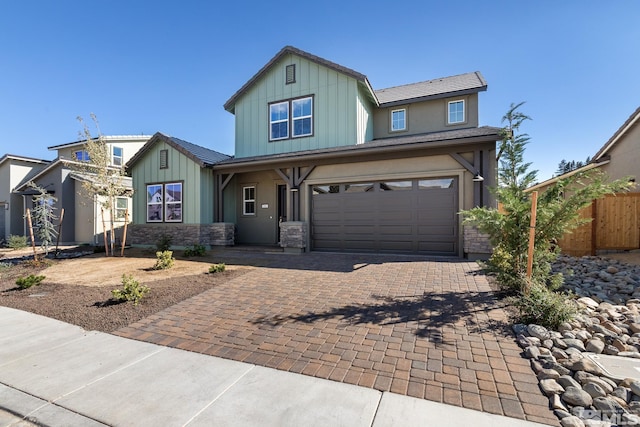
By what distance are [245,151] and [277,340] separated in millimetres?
11048

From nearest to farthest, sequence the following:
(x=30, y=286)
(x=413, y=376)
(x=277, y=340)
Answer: (x=413, y=376)
(x=277, y=340)
(x=30, y=286)

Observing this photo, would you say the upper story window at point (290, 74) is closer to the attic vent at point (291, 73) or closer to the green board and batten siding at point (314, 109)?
the attic vent at point (291, 73)

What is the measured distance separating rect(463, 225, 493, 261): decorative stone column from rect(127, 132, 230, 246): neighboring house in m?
10.1

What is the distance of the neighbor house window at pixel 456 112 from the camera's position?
12.8 meters

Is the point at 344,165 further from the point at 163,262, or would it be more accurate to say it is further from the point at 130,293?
the point at 130,293

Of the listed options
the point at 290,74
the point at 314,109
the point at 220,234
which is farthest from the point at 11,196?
the point at 314,109

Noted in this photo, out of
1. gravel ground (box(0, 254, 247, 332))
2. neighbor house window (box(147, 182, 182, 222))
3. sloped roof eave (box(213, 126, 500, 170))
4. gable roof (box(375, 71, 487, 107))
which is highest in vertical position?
gable roof (box(375, 71, 487, 107))

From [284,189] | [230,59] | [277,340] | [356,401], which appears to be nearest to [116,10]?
[230,59]

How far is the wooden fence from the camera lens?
9.04m

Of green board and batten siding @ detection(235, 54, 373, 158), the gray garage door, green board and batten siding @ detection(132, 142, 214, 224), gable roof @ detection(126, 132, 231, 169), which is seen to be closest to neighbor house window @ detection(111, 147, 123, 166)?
gable roof @ detection(126, 132, 231, 169)

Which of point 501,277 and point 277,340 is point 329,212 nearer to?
point 501,277

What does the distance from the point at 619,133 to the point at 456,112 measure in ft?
22.2

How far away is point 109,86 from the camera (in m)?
13.0

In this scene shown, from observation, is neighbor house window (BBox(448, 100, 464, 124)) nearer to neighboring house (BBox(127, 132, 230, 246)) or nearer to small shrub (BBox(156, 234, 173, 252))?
neighboring house (BBox(127, 132, 230, 246))
